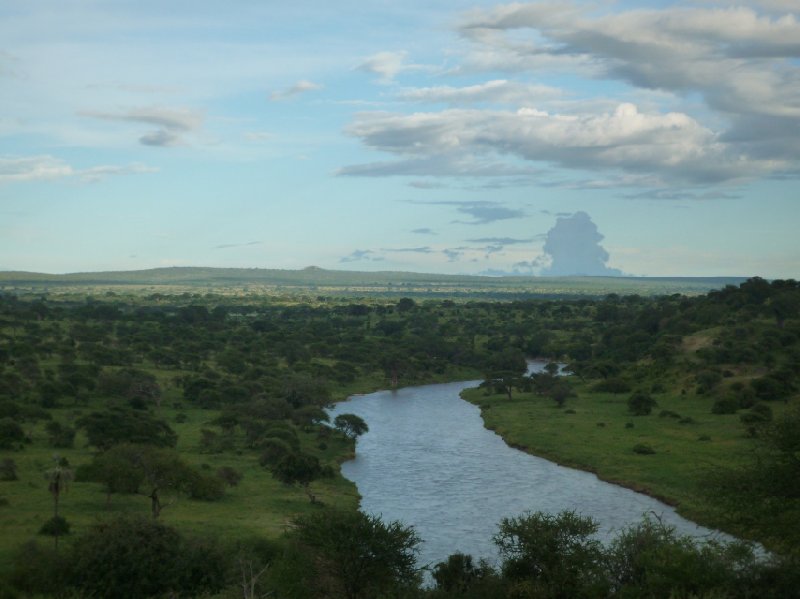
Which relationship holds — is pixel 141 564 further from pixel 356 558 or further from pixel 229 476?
pixel 229 476

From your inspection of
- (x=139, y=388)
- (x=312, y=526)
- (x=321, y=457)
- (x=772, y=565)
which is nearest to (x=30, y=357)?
(x=139, y=388)

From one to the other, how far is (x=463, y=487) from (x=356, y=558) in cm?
3499

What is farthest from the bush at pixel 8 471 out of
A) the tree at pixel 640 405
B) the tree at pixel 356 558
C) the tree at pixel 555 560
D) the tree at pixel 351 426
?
the tree at pixel 640 405

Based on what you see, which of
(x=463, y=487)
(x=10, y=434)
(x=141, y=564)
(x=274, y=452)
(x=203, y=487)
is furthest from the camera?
(x=274, y=452)

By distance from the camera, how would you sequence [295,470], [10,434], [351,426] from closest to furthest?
1. [295,470]
2. [10,434]
3. [351,426]

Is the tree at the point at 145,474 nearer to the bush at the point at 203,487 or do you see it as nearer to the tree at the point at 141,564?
the bush at the point at 203,487

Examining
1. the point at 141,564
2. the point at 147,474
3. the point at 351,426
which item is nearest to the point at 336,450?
the point at 351,426

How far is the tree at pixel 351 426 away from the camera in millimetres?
101500

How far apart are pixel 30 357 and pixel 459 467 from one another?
67.0m

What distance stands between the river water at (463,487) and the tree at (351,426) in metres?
1.45

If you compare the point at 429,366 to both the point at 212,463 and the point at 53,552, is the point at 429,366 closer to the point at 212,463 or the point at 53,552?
the point at 212,463

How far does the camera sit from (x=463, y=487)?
79812 mm

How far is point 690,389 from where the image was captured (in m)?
121

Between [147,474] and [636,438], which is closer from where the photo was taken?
[147,474]
